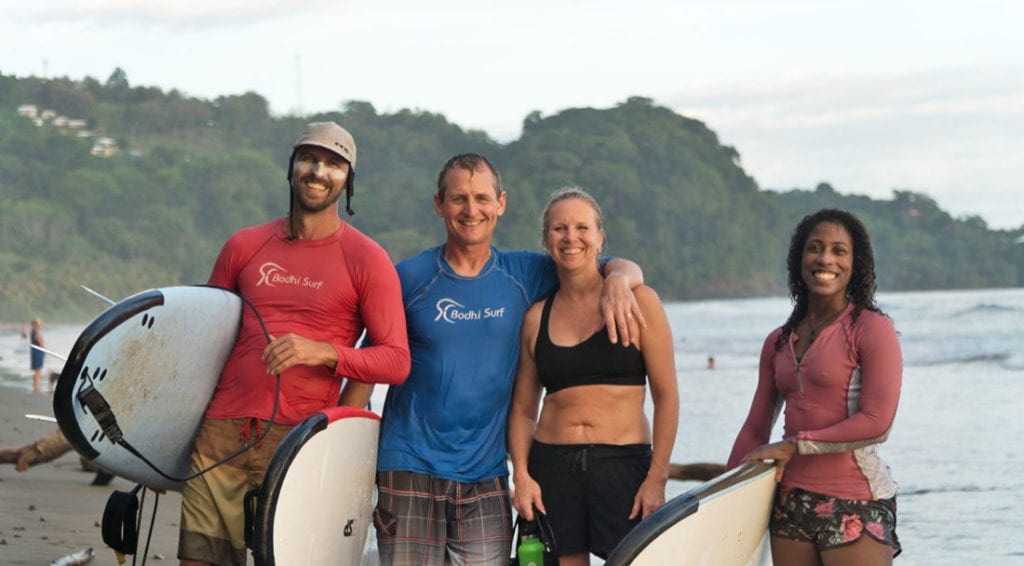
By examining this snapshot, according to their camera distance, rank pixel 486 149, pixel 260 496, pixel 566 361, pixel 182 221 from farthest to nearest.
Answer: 1. pixel 486 149
2. pixel 182 221
3. pixel 566 361
4. pixel 260 496

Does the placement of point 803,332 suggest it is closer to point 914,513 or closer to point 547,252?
point 547,252

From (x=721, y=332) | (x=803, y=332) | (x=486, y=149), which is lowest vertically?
(x=721, y=332)

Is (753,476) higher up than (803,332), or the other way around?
(803,332)

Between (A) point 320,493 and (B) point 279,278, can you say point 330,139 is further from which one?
(A) point 320,493

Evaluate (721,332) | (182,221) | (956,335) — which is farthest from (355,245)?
(182,221)

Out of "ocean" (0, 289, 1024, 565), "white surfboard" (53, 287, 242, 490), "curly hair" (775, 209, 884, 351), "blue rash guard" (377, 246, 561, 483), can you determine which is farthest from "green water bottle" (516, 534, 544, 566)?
"ocean" (0, 289, 1024, 565)

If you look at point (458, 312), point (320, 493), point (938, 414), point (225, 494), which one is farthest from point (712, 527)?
point (938, 414)

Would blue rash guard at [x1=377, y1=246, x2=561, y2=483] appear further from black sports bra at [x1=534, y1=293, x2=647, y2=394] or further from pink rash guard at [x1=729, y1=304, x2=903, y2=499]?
pink rash guard at [x1=729, y1=304, x2=903, y2=499]

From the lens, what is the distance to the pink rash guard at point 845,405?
365cm

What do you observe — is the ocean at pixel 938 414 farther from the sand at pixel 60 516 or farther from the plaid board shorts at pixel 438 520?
the sand at pixel 60 516

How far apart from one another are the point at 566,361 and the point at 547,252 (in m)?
0.44

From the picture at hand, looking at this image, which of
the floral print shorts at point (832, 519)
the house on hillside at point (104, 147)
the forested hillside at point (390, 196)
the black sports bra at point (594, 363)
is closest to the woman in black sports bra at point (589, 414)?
the black sports bra at point (594, 363)

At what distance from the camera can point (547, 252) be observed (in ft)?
13.7

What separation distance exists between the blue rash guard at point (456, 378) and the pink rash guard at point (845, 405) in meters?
0.83
